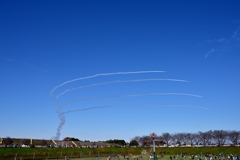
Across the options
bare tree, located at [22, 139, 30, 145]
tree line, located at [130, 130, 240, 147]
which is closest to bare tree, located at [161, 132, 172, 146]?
tree line, located at [130, 130, 240, 147]

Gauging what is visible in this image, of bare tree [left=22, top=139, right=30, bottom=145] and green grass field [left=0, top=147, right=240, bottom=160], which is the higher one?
bare tree [left=22, top=139, right=30, bottom=145]

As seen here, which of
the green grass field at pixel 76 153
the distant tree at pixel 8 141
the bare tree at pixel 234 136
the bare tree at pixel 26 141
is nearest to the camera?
the green grass field at pixel 76 153

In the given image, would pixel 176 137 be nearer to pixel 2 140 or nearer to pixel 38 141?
pixel 38 141

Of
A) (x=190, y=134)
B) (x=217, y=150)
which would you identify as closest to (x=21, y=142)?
(x=217, y=150)

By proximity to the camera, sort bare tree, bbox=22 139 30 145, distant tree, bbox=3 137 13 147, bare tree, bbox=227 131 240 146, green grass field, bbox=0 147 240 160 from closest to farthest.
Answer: green grass field, bbox=0 147 240 160
distant tree, bbox=3 137 13 147
bare tree, bbox=22 139 30 145
bare tree, bbox=227 131 240 146

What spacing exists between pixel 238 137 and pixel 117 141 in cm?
8094

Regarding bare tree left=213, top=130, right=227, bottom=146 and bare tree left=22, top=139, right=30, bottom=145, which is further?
bare tree left=213, top=130, right=227, bottom=146

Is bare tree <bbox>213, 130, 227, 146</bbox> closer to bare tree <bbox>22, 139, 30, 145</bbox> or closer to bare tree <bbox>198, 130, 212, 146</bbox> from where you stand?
bare tree <bbox>198, 130, 212, 146</bbox>

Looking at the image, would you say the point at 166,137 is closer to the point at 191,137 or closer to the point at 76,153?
the point at 191,137

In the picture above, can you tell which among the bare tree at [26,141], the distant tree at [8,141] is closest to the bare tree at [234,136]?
the bare tree at [26,141]

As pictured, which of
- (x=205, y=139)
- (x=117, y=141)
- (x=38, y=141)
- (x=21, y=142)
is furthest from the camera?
(x=117, y=141)

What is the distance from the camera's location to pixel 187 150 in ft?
354

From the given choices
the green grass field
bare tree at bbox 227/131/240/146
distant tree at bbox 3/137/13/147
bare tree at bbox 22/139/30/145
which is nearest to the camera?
the green grass field

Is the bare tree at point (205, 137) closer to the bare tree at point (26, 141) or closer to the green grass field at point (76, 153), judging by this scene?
the green grass field at point (76, 153)
